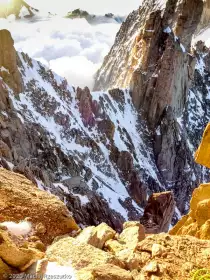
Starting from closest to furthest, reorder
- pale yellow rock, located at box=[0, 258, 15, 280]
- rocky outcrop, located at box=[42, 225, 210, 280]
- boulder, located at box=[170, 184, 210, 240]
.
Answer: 1. pale yellow rock, located at box=[0, 258, 15, 280]
2. rocky outcrop, located at box=[42, 225, 210, 280]
3. boulder, located at box=[170, 184, 210, 240]

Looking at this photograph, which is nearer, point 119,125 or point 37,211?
point 37,211

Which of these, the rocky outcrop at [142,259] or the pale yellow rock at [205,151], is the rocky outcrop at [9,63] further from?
the rocky outcrop at [142,259]

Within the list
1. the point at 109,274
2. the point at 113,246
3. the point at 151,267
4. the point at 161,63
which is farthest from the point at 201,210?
the point at 161,63

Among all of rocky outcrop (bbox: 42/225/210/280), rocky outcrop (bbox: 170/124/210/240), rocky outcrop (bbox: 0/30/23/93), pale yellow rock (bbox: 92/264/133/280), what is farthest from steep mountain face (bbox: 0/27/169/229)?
pale yellow rock (bbox: 92/264/133/280)

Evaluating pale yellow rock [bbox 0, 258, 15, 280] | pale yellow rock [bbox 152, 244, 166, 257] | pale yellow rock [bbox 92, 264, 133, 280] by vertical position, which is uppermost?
pale yellow rock [bbox 0, 258, 15, 280]

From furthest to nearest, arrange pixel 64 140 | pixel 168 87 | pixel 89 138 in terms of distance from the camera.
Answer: pixel 168 87, pixel 89 138, pixel 64 140

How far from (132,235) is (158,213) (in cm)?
3762

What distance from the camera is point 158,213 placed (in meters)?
50.8

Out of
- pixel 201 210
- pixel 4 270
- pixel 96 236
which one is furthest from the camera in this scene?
pixel 201 210

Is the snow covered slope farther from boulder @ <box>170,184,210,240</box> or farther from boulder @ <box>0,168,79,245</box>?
boulder @ <box>0,168,79,245</box>

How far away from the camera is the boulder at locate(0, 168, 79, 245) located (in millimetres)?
13508

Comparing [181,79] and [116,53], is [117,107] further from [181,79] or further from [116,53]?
[116,53]

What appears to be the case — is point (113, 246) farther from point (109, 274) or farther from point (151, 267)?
point (109, 274)

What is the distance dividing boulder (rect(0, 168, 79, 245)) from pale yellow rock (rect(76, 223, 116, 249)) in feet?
3.12
